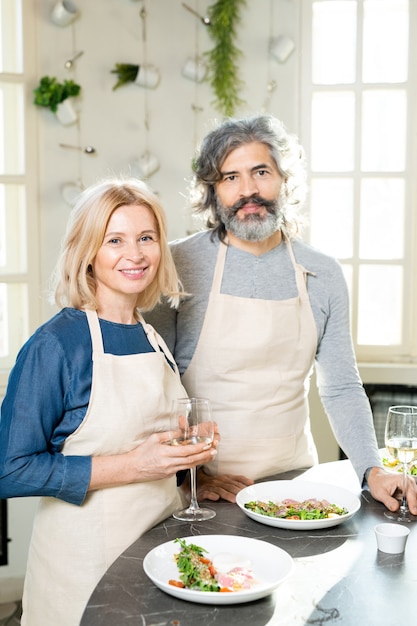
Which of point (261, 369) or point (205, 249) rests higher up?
point (205, 249)

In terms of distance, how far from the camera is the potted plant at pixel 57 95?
3383mm

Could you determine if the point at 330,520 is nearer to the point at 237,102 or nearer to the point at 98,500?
the point at 98,500

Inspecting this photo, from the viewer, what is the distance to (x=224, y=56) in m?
3.53

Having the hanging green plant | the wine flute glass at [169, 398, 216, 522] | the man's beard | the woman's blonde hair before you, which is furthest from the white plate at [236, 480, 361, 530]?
the hanging green plant

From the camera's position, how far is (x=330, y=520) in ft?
5.36

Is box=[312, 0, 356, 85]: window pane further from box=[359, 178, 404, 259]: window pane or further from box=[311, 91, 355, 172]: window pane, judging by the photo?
box=[359, 178, 404, 259]: window pane

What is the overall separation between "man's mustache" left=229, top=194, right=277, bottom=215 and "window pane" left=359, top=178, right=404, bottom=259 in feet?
5.05

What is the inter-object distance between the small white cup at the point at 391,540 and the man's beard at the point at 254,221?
0.98m

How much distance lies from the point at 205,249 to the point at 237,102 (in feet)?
4.67

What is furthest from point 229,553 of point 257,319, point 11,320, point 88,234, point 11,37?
point 11,37

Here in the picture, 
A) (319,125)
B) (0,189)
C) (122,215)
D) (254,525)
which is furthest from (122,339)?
(319,125)

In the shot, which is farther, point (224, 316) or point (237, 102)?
point (237, 102)

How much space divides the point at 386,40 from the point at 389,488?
8.13 feet

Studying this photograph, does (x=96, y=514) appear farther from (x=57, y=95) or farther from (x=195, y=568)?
(x=57, y=95)
